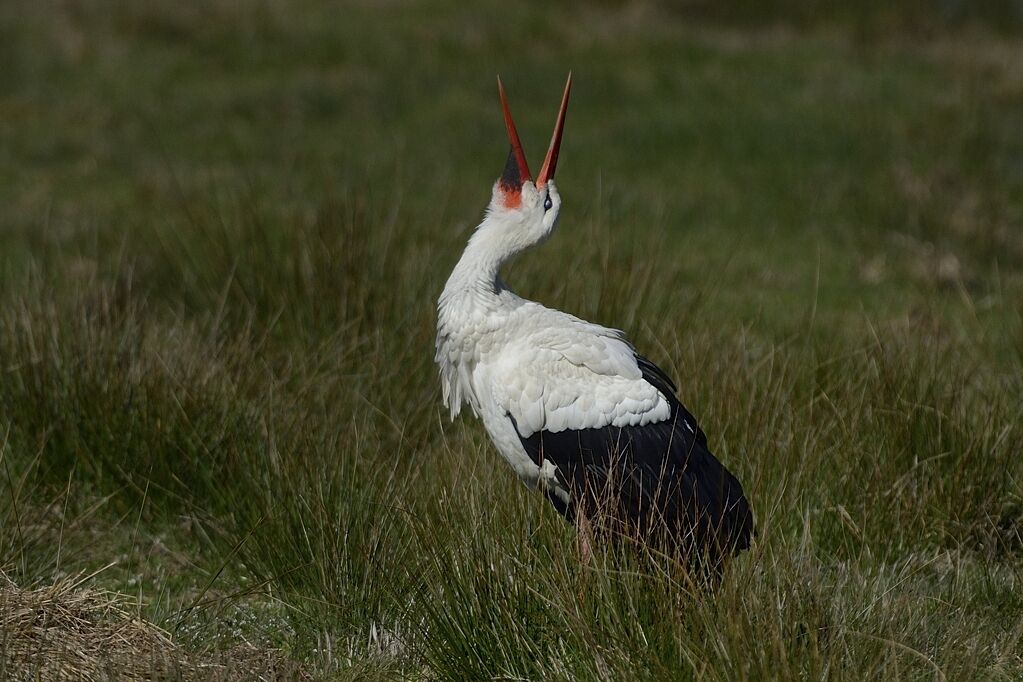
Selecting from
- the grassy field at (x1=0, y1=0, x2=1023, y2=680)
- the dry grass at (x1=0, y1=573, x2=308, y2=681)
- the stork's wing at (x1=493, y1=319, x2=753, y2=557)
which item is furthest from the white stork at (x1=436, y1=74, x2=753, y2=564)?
the dry grass at (x1=0, y1=573, x2=308, y2=681)

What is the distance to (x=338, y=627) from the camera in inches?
170

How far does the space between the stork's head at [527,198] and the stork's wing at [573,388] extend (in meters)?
0.35

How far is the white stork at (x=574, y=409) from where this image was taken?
415cm

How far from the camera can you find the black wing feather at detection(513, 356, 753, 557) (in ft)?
13.5

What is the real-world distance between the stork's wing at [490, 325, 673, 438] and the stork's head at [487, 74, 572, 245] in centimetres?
35

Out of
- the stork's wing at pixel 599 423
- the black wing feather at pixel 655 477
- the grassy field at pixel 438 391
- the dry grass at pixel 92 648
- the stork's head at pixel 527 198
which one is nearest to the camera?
the dry grass at pixel 92 648

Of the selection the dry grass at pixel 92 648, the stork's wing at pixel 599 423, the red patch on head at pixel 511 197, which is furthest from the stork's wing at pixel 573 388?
the dry grass at pixel 92 648

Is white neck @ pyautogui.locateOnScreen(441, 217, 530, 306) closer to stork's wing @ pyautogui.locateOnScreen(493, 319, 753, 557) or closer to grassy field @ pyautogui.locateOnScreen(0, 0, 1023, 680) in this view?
stork's wing @ pyautogui.locateOnScreen(493, 319, 753, 557)

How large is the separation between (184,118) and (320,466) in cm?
789

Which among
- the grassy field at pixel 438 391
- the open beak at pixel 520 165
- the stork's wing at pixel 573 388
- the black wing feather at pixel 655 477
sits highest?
the open beak at pixel 520 165

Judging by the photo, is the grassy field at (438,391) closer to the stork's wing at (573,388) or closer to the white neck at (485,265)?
the stork's wing at (573,388)

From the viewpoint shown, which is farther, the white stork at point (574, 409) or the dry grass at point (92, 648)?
the white stork at point (574, 409)

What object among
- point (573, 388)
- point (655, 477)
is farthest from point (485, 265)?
point (655, 477)

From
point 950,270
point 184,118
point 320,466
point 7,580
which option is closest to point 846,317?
point 950,270
